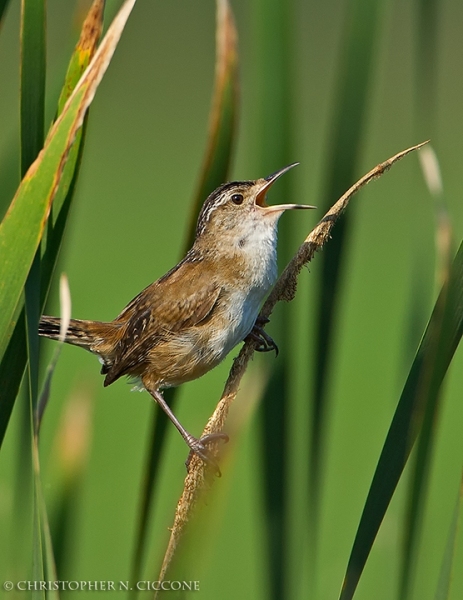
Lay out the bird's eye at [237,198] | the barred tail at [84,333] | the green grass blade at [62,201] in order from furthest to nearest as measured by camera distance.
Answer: the barred tail at [84,333]
the bird's eye at [237,198]
the green grass blade at [62,201]

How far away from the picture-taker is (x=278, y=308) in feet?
6.98

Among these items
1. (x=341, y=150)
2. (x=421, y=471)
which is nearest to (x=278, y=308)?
(x=341, y=150)

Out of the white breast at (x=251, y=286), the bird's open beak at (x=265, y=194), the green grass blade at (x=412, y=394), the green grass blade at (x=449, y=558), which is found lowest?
the green grass blade at (x=449, y=558)

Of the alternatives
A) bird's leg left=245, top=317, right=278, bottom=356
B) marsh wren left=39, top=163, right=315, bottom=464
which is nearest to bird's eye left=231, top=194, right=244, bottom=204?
marsh wren left=39, top=163, right=315, bottom=464

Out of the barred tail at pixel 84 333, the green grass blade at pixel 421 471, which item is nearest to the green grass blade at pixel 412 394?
the green grass blade at pixel 421 471

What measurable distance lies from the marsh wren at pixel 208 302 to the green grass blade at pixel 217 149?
2.31 feet

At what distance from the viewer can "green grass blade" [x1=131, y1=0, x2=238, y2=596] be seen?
209cm

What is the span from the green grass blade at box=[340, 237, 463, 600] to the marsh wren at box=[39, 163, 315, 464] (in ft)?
3.77

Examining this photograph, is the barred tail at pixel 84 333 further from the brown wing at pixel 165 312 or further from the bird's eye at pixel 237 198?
the bird's eye at pixel 237 198

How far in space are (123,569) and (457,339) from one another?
3801mm

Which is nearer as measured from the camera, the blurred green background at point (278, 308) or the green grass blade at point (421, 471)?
the green grass blade at point (421, 471)

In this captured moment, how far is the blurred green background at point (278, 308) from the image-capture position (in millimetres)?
2111

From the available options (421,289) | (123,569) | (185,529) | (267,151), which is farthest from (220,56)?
(123,569)

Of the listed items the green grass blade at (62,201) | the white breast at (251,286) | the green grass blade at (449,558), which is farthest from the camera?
the white breast at (251,286)
